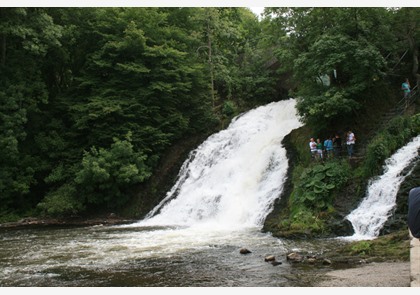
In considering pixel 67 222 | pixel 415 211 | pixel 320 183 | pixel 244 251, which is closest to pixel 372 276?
pixel 415 211

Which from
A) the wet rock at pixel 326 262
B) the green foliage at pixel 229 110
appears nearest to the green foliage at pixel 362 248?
the wet rock at pixel 326 262

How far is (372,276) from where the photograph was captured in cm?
845

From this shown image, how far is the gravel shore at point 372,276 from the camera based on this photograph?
785 cm

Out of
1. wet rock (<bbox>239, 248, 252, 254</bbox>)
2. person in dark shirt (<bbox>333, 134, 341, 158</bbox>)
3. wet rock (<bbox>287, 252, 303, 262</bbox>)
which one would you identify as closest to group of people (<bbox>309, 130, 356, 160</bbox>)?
person in dark shirt (<bbox>333, 134, 341, 158</bbox>)

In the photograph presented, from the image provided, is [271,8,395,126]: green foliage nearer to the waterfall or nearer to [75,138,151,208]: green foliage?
the waterfall

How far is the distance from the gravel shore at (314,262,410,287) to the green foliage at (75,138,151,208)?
48.8 feet

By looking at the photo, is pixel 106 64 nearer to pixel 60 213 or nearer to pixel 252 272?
pixel 60 213

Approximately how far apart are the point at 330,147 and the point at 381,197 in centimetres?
401

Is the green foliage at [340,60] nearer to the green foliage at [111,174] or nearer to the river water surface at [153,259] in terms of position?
the river water surface at [153,259]

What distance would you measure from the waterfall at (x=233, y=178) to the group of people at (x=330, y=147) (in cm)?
185

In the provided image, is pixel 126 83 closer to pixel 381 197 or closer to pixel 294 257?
pixel 381 197

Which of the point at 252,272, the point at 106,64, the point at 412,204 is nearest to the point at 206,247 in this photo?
the point at 252,272

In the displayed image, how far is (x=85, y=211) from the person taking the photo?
909 inches

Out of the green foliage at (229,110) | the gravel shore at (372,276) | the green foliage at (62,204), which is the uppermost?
the green foliage at (229,110)
